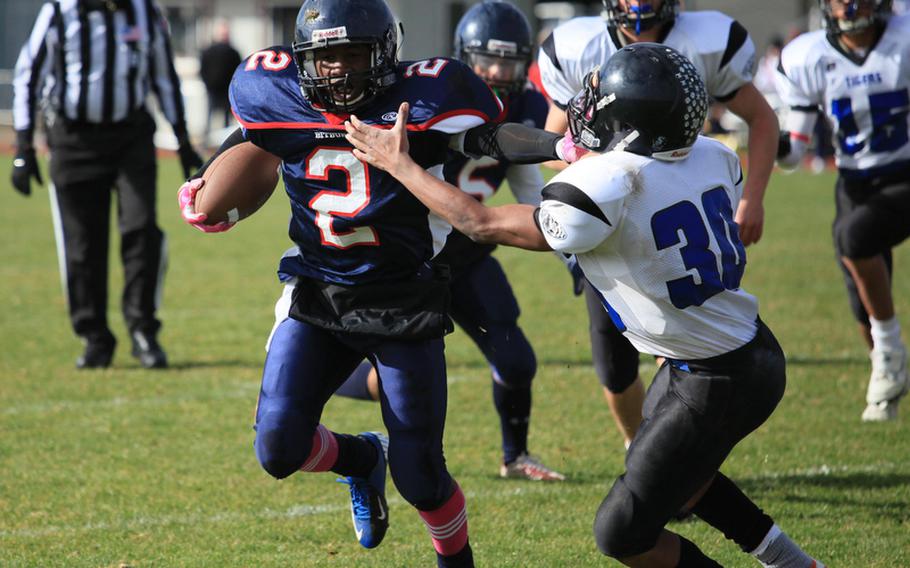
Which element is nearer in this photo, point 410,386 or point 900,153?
point 410,386

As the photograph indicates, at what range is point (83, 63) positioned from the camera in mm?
6477

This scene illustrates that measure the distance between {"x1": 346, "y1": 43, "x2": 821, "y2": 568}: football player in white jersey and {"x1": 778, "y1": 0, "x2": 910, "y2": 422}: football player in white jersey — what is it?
2.39 metres

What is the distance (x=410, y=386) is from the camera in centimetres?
332

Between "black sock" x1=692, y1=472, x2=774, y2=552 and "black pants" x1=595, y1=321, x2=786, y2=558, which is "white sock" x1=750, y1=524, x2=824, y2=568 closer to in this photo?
"black sock" x1=692, y1=472, x2=774, y2=552

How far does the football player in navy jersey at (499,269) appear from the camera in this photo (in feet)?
14.8

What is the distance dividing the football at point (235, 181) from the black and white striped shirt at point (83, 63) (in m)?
3.26

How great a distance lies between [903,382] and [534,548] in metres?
2.23

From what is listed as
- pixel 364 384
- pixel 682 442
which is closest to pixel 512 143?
A: pixel 682 442

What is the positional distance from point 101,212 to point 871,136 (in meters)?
3.98

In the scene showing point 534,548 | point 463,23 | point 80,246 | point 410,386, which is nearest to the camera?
point 410,386

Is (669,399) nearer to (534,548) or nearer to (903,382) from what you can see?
(534,548)

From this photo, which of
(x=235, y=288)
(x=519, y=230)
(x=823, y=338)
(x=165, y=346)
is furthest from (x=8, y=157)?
A: (x=519, y=230)

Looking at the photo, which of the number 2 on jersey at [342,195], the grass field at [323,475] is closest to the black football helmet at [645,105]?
the number 2 on jersey at [342,195]

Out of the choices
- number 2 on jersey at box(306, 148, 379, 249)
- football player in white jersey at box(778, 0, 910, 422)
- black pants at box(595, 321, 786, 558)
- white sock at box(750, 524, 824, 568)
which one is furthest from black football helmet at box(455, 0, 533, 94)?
white sock at box(750, 524, 824, 568)
